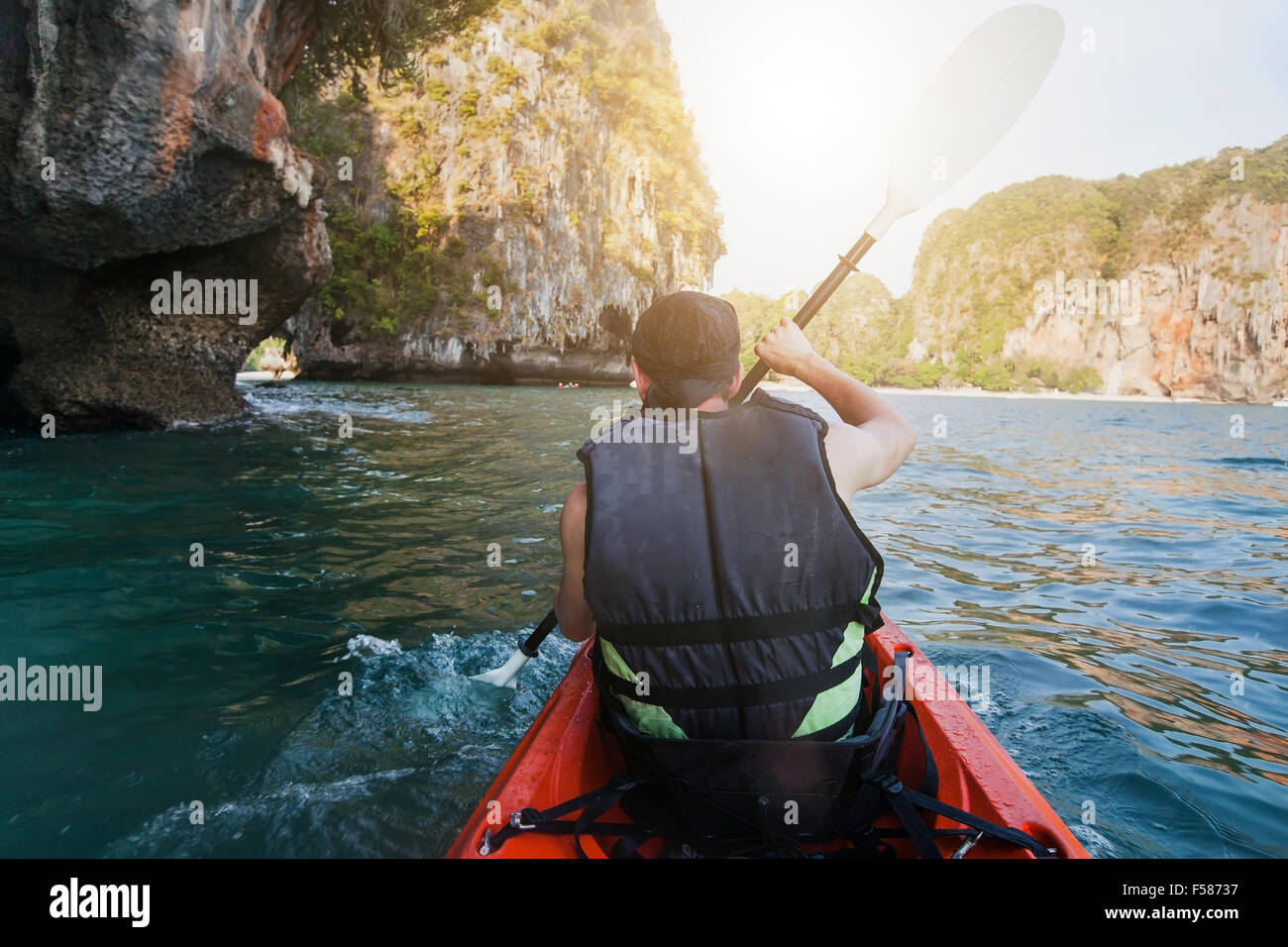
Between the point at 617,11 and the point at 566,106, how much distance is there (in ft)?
61.3

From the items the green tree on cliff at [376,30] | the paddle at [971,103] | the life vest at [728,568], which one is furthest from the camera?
the green tree on cliff at [376,30]

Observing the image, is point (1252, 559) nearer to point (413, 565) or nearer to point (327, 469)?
point (413, 565)

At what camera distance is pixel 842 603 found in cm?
175

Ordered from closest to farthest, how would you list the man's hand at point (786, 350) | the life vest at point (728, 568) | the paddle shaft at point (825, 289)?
the life vest at point (728, 568)
the man's hand at point (786, 350)
the paddle shaft at point (825, 289)

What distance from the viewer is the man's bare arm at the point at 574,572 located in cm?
186

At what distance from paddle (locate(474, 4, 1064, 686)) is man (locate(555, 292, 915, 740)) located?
5.25 ft

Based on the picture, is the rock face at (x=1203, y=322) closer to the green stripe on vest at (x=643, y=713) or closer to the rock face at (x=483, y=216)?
the rock face at (x=483, y=216)

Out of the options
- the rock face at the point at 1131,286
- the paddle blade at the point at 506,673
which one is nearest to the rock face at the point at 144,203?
the paddle blade at the point at 506,673

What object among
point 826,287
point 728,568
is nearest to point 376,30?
point 826,287

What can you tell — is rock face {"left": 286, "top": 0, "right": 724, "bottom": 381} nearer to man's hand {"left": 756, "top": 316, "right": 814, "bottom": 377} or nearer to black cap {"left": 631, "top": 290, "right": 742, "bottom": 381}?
man's hand {"left": 756, "top": 316, "right": 814, "bottom": 377}

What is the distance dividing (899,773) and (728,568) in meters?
1.29

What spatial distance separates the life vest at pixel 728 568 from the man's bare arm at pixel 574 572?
135mm
